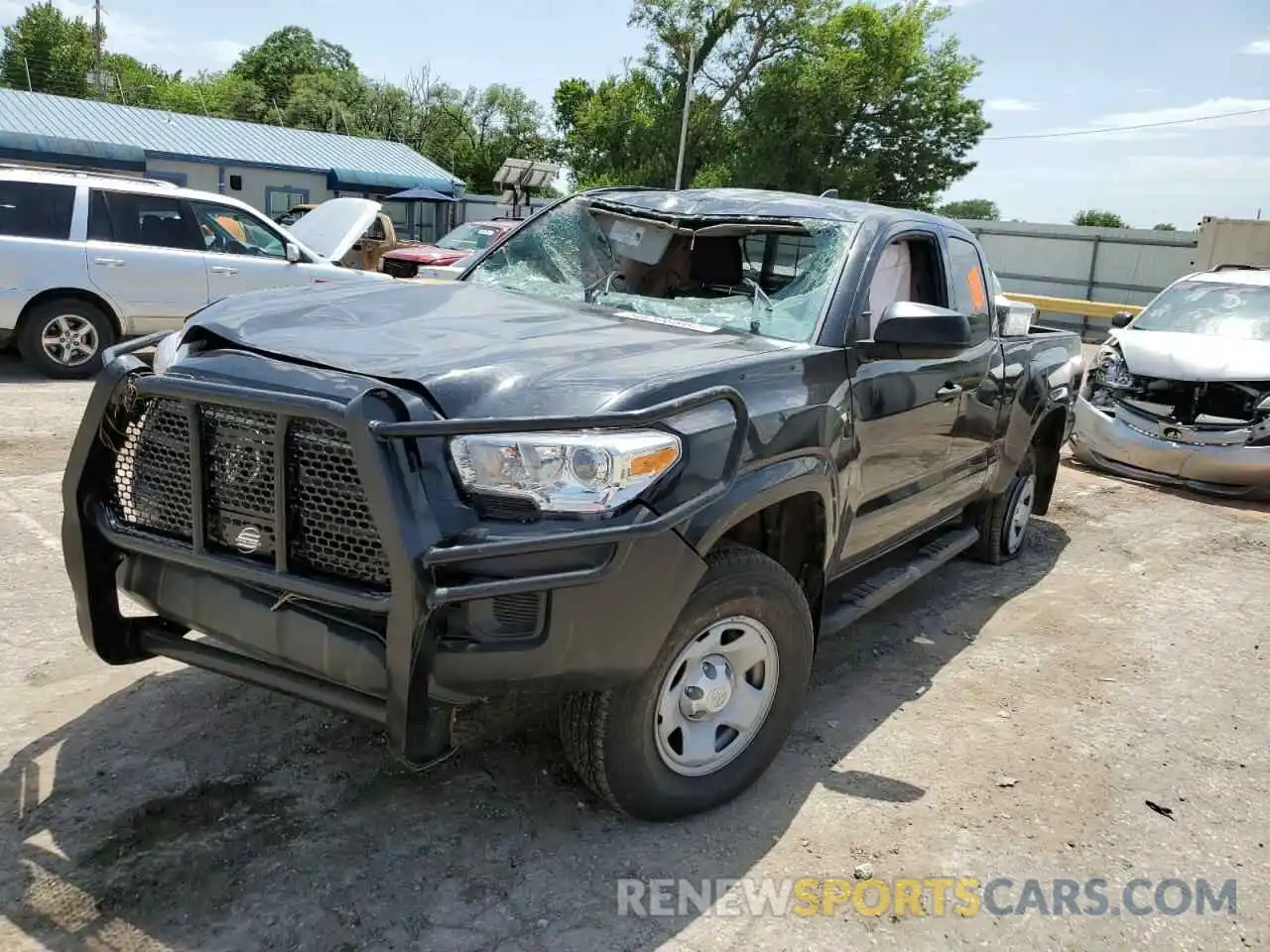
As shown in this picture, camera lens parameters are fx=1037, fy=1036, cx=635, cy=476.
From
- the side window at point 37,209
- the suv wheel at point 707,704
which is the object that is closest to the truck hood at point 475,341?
the suv wheel at point 707,704

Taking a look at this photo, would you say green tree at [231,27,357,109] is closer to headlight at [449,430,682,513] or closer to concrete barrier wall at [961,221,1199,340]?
concrete barrier wall at [961,221,1199,340]

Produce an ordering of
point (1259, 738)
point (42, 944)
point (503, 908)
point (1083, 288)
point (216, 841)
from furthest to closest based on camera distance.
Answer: point (1083, 288)
point (1259, 738)
point (216, 841)
point (503, 908)
point (42, 944)

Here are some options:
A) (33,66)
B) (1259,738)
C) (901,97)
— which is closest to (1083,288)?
(901,97)

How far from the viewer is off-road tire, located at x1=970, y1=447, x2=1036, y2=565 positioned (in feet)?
18.9

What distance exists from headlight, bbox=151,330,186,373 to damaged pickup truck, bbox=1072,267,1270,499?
7444 mm

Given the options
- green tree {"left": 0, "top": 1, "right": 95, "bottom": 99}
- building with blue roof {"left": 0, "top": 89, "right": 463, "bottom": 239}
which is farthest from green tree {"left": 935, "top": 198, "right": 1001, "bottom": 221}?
green tree {"left": 0, "top": 1, "right": 95, "bottom": 99}

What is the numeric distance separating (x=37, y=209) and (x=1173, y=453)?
387 inches

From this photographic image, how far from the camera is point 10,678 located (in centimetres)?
371

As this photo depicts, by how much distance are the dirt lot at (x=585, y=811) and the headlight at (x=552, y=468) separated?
3.48 ft

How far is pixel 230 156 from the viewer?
31688mm

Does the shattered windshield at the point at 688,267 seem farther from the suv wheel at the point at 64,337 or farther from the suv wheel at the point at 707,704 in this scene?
the suv wheel at the point at 64,337

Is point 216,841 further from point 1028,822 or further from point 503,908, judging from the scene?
point 1028,822

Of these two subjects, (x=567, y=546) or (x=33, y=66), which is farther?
(x=33, y=66)

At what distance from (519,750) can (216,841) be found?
98 cm
